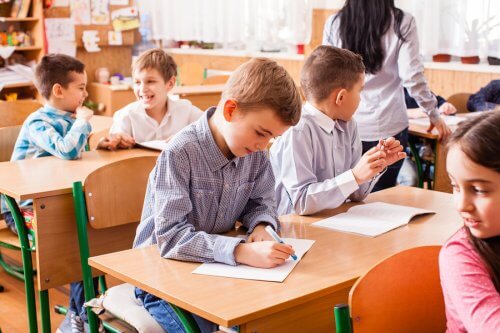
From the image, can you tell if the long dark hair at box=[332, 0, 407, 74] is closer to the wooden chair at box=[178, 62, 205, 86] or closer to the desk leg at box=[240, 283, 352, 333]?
the desk leg at box=[240, 283, 352, 333]

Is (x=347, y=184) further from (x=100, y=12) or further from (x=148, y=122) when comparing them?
(x=100, y=12)

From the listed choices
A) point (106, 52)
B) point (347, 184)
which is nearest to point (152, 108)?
point (347, 184)

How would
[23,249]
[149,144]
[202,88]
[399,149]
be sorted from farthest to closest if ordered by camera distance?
[202,88] → [149,144] → [23,249] → [399,149]

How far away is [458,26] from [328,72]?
2756 mm

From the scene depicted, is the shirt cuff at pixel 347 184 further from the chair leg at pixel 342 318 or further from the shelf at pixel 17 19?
the shelf at pixel 17 19

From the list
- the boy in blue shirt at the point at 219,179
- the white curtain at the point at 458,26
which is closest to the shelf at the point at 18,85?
the white curtain at the point at 458,26

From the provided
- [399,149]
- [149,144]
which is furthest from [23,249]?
[399,149]

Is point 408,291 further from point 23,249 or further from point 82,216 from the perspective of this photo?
point 23,249

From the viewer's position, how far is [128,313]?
180 cm

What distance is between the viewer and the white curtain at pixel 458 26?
15.1ft

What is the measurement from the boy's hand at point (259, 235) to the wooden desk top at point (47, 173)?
872 mm

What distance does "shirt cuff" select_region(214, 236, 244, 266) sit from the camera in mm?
1696

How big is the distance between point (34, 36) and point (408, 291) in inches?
204

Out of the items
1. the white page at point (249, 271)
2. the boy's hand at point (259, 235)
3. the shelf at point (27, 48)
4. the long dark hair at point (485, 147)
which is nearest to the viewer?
the long dark hair at point (485, 147)
